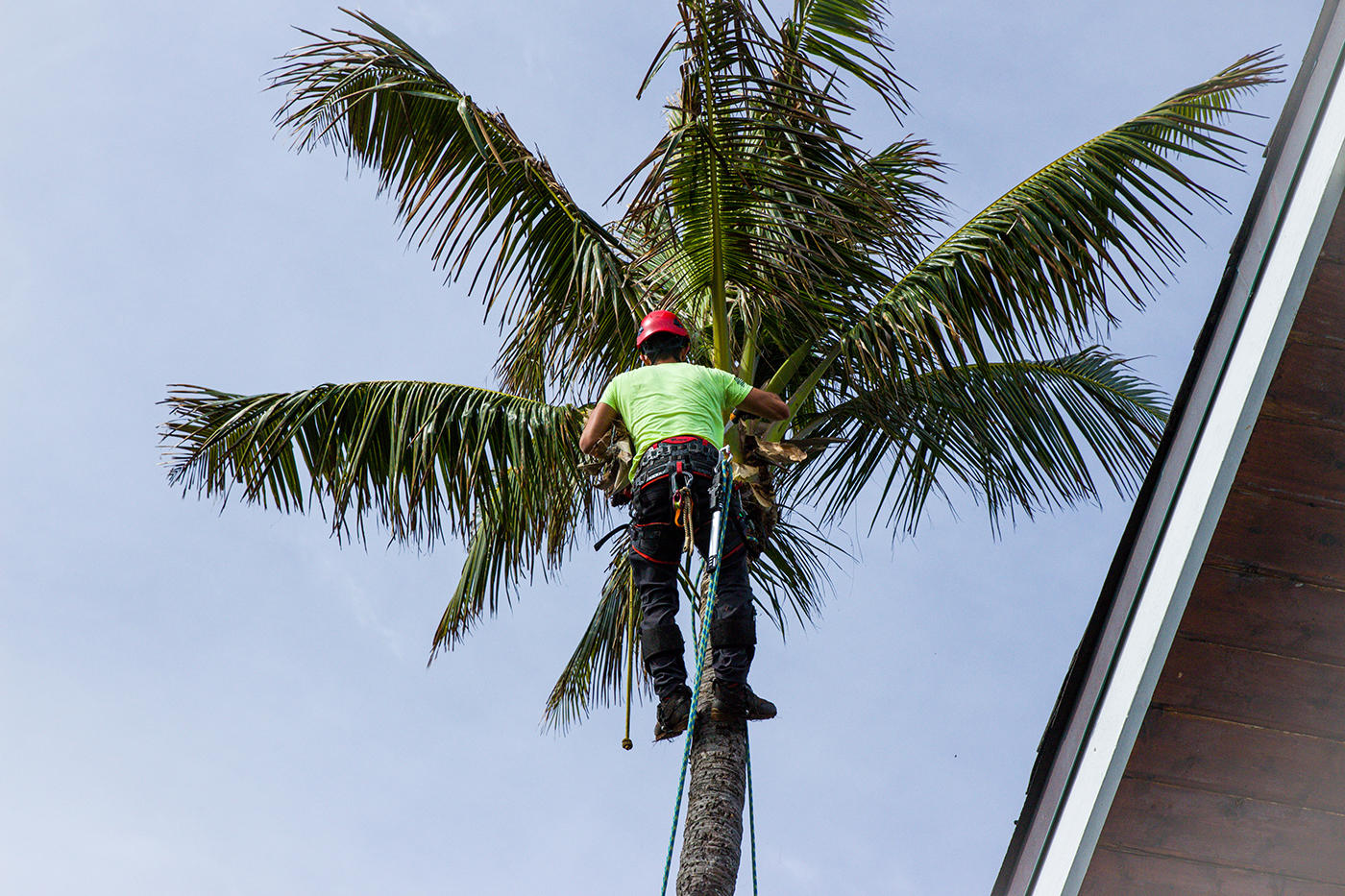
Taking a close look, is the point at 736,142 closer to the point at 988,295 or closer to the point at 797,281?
the point at 797,281

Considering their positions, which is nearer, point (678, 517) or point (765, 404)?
point (678, 517)

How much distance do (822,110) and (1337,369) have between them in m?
4.40

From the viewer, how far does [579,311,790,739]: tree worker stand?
4.98m

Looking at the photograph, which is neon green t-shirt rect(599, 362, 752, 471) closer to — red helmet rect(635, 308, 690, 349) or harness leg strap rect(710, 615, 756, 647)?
red helmet rect(635, 308, 690, 349)

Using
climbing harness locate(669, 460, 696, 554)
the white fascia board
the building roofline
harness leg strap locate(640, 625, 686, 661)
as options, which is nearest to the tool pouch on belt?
climbing harness locate(669, 460, 696, 554)

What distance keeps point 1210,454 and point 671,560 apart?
3322 millimetres

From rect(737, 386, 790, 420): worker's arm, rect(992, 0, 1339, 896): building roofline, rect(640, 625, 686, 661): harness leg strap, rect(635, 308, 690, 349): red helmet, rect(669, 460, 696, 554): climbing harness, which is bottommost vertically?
rect(992, 0, 1339, 896): building roofline

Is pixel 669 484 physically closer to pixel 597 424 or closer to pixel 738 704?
pixel 597 424

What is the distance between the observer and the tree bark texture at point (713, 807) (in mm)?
4906

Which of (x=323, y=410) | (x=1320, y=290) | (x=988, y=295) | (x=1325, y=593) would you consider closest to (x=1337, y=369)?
(x=1320, y=290)

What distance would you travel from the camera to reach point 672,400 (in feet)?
17.1

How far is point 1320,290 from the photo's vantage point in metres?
2.06

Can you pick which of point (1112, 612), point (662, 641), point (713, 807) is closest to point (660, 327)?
point (662, 641)

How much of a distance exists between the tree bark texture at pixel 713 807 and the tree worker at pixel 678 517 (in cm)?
11
